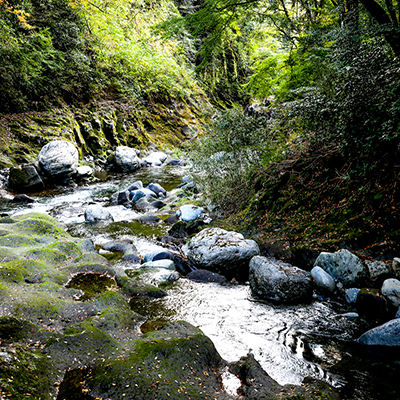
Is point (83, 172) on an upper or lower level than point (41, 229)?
upper

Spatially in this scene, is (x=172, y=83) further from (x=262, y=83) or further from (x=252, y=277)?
(x=252, y=277)

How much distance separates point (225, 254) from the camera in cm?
560

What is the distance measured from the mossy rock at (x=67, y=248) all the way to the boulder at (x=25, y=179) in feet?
22.8

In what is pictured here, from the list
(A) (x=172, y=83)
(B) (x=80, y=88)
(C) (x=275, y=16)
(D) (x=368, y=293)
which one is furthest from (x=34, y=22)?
(D) (x=368, y=293)

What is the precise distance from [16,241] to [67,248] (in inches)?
38.9

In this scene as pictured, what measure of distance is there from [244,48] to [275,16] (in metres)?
23.6

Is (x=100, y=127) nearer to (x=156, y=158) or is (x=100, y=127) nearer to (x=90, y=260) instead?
(x=156, y=158)

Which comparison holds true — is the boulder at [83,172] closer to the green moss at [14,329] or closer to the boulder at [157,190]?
the boulder at [157,190]

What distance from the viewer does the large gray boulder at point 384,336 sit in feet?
10.5

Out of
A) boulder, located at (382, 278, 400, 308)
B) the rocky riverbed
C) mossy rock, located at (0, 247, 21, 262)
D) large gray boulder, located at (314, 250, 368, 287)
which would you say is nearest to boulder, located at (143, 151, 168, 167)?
the rocky riverbed

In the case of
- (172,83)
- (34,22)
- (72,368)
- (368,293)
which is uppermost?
(34,22)

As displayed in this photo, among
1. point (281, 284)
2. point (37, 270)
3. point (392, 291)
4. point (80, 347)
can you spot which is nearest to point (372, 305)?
point (392, 291)

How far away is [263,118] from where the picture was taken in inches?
299

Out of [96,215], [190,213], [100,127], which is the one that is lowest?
[96,215]
